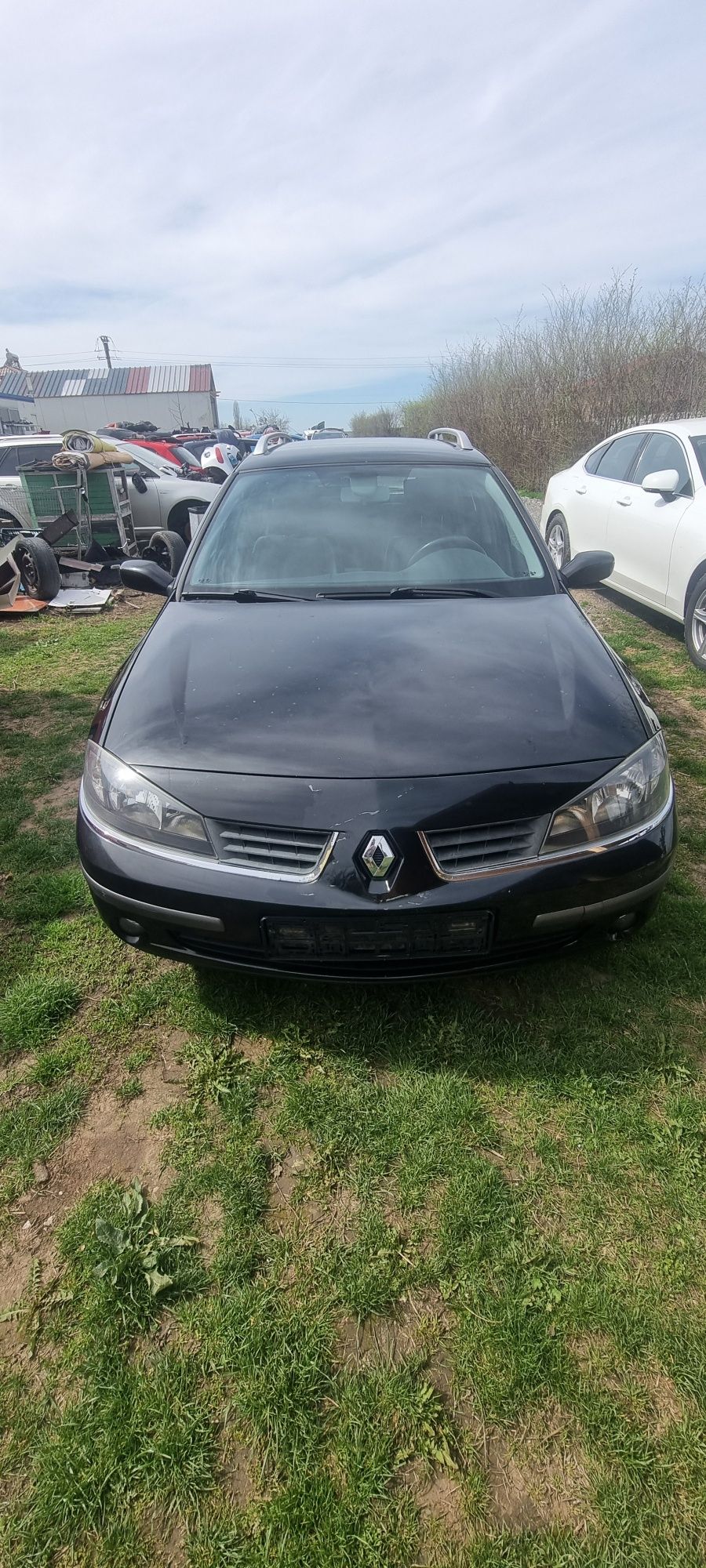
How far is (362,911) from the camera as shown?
1.84 metres

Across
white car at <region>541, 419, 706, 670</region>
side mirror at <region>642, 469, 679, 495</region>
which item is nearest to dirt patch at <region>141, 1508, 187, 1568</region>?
white car at <region>541, 419, 706, 670</region>

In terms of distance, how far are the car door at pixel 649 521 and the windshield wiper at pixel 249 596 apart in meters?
3.89

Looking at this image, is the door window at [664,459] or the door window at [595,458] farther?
the door window at [595,458]

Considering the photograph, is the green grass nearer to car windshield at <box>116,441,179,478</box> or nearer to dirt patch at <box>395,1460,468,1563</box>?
dirt patch at <box>395,1460,468,1563</box>

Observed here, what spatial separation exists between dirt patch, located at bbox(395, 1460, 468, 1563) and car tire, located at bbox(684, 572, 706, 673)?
16.3 feet

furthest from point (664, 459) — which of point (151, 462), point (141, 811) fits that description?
point (151, 462)

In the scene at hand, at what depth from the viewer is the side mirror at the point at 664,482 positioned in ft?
18.0

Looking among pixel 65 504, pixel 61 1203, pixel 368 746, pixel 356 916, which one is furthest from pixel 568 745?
pixel 65 504

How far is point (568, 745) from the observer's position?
79.4 inches

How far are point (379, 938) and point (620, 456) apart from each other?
6301 millimetres

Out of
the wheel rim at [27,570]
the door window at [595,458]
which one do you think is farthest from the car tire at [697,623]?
the wheel rim at [27,570]

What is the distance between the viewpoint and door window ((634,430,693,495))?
18.5 feet

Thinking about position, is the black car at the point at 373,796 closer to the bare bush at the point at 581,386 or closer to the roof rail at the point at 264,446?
the roof rail at the point at 264,446

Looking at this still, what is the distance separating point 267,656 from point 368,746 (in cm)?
56
